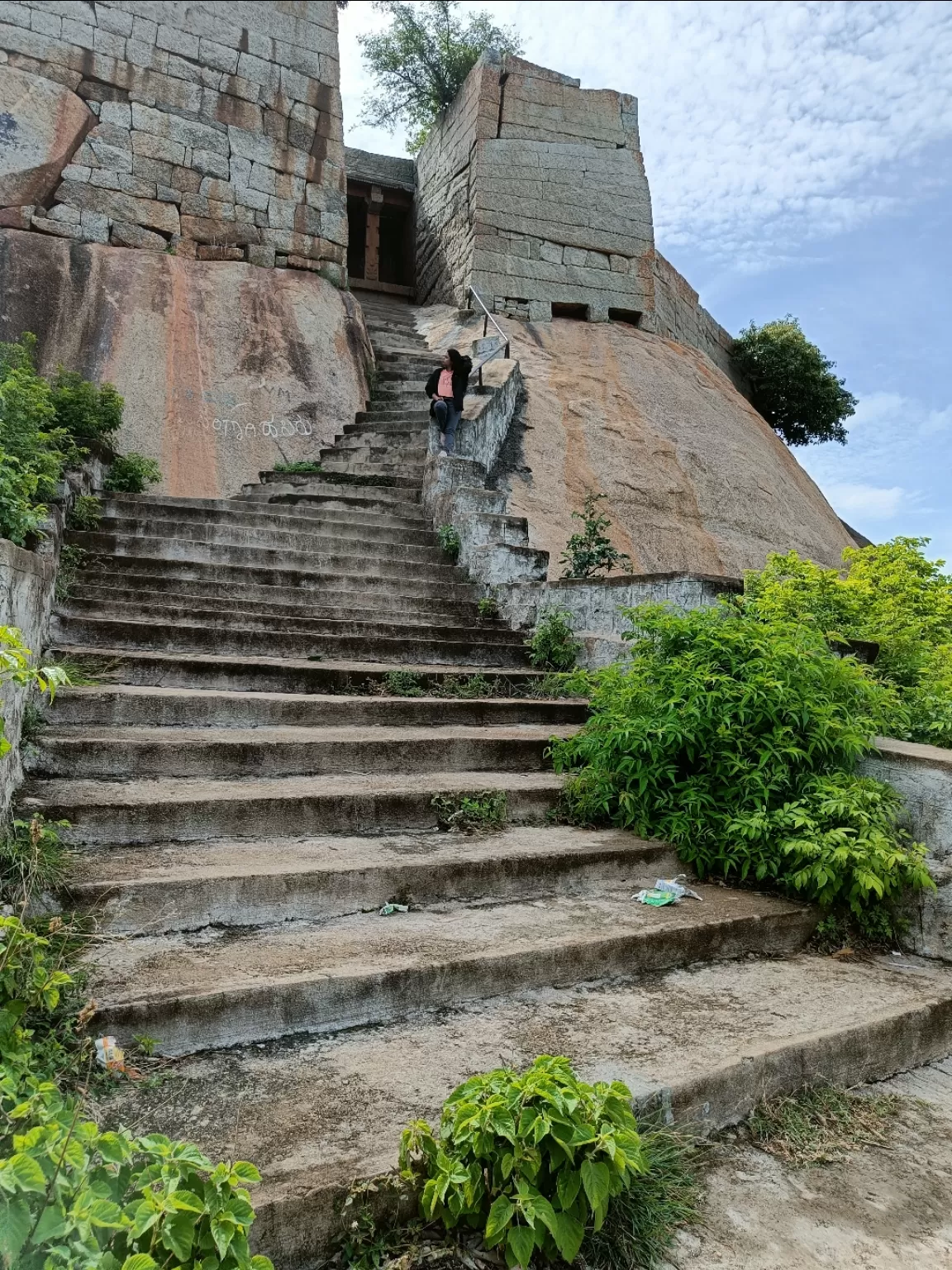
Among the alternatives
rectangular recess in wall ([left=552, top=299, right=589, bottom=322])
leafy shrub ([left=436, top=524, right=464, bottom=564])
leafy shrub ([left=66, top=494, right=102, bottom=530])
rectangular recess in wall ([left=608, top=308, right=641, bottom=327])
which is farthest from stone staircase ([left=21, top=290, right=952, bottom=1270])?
rectangular recess in wall ([left=608, top=308, right=641, bottom=327])

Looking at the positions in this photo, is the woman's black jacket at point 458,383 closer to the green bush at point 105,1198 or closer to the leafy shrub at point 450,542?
the leafy shrub at point 450,542

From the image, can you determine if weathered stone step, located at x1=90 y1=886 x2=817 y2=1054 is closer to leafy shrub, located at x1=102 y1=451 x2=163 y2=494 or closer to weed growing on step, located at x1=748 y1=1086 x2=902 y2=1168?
weed growing on step, located at x1=748 y1=1086 x2=902 y2=1168

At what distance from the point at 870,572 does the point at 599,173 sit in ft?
37.3

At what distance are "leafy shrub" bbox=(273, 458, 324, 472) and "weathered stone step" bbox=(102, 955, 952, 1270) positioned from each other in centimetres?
706

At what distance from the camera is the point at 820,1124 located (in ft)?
7.32

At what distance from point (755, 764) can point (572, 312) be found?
11922 millimetres

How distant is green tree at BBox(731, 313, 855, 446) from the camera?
1922 cm

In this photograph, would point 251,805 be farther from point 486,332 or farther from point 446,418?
point 486,332

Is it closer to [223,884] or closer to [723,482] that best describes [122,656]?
[223,884]

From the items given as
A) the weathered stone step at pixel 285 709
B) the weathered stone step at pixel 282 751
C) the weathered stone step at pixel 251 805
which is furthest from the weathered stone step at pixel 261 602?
the weathered stone step at pixel 251 805

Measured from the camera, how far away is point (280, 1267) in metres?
1.59

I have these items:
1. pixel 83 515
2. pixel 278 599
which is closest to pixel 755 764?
pixel 278 599

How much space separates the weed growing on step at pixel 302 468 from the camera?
8773mm

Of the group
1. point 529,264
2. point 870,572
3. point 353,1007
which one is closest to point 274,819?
point 353,1007
